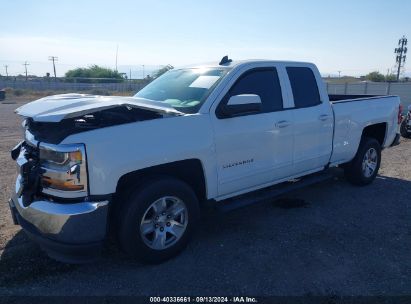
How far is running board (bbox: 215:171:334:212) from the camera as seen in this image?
4371 millimetres

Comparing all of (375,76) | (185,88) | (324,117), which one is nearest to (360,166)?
(324,117)

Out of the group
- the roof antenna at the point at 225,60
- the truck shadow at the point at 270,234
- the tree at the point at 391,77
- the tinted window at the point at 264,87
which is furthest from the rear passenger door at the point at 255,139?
the tree at the point at 391,77

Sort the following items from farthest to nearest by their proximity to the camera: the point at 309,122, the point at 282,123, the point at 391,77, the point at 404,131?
1. the point at 391,77
2. the point at 404,131
3. the point at 309,122
4. the point at 282,123

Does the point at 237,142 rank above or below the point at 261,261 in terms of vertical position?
above

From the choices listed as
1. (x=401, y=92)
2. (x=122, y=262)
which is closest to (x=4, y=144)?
(x=122, y=262)

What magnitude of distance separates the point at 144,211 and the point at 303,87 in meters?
2.94

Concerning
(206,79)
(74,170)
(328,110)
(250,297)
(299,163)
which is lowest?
(250,297)

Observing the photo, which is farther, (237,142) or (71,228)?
(237,142)

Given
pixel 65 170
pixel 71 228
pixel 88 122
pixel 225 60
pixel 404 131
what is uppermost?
pixel 225 60

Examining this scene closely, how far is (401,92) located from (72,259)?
2611 cm

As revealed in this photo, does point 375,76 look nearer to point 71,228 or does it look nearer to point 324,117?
point 324,117

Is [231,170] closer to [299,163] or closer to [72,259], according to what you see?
[299,163]

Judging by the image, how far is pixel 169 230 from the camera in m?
3.89

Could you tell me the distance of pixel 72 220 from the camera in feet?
10.6
